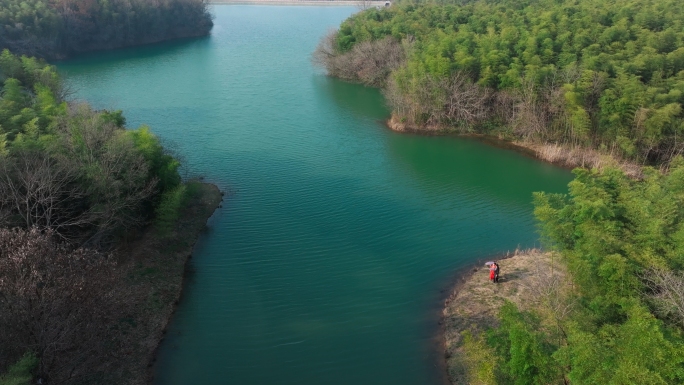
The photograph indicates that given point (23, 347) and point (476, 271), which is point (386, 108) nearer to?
point (476, 271)

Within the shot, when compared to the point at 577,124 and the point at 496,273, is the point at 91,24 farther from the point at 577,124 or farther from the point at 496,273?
the point at 496,273

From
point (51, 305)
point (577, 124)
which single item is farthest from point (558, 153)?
point (51, 305)

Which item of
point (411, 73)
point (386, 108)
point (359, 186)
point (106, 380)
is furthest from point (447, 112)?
point (106, 380)

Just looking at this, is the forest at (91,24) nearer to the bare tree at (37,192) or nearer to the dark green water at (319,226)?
the dark green water at (319,226)

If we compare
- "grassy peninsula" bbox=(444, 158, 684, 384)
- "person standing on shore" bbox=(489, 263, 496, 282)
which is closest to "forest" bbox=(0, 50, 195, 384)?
"grassy peninsula" bbox=(444, 158, 684, 384)

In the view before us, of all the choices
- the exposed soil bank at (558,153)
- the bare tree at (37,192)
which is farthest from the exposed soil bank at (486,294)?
the bare tree at (37,192)

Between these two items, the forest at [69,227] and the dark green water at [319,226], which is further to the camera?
the dark green water at [319,226]
